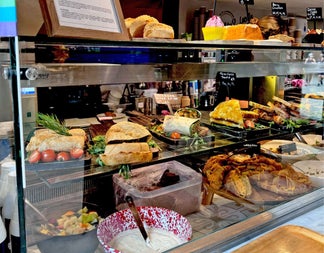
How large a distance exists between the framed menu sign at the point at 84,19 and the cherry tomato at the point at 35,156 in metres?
0.32

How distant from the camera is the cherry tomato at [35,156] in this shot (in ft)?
2.98

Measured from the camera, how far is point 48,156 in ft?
3.14

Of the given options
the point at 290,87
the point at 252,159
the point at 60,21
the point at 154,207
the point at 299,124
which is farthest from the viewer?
the point at 290,87

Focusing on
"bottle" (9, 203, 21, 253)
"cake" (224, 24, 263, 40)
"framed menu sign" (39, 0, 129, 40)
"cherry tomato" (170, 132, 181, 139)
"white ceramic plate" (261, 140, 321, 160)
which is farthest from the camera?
"white ceramic plate" (261, 140, 321, 160)

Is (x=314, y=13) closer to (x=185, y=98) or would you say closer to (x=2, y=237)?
(x=185, y=98)

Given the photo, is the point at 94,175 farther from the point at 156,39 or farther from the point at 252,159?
the point at 252,159

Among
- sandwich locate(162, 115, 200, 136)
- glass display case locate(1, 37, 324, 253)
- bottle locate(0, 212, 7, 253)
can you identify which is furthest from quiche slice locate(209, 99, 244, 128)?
bottle locate(0, 212, 7, 253)

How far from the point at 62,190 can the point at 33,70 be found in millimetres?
415

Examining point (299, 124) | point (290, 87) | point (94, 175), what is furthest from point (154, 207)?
point (290, 87)

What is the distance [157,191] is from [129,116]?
396 mm

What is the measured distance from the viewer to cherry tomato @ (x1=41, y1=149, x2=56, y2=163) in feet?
3.10

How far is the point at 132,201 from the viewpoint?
45.8 inches

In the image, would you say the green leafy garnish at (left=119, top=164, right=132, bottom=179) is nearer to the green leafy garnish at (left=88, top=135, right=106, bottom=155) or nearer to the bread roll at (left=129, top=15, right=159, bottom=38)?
the green leafy garnish at (left=88, top=135, right=106, bottom=155)

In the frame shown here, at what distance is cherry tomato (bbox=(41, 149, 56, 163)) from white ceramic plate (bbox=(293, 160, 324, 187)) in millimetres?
982
